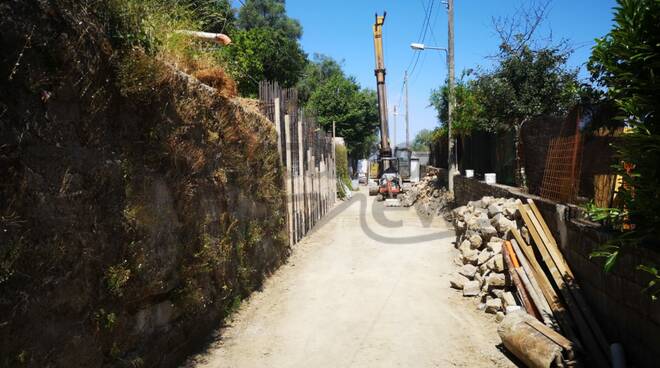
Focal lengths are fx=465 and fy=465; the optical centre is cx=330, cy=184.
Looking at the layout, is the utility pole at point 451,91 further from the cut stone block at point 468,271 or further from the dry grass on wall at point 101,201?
the dry grass on wall at point 101,201

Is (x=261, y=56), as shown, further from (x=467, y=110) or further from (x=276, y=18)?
(x=276, y=18)

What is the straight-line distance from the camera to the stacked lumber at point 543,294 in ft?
13.5

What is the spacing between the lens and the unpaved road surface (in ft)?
15.0

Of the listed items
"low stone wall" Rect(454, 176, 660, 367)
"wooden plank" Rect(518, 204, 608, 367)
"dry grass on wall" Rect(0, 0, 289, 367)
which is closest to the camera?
"dry grass on wall" Rect(0, 0, 289, 367)

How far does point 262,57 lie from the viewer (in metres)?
20.6

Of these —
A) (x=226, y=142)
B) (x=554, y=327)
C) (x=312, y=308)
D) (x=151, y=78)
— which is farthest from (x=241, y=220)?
(x=554, y=327)

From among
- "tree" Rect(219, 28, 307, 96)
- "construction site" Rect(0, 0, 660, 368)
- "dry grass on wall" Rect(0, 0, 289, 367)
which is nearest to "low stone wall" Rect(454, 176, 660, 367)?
"construction site" Rect(0, 0, 660, 368)

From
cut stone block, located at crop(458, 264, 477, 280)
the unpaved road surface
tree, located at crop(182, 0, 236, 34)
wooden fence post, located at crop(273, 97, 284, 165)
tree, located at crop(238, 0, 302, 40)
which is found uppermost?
tree, located at crop(238, 0, 302, 40)

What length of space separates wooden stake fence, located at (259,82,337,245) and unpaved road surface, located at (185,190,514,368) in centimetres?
100

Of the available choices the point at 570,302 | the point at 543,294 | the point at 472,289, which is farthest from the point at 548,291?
the point at 472,289

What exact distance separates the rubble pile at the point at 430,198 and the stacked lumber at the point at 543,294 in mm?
8828

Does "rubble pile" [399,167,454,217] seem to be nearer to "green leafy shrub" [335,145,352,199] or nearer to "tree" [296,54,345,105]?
"green leafy shrub" [335,145,352,199]

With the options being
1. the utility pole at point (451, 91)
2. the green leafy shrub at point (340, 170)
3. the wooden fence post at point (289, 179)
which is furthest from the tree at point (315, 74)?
the wooden fence post at point (289, 179)

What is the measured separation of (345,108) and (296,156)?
24725mm
